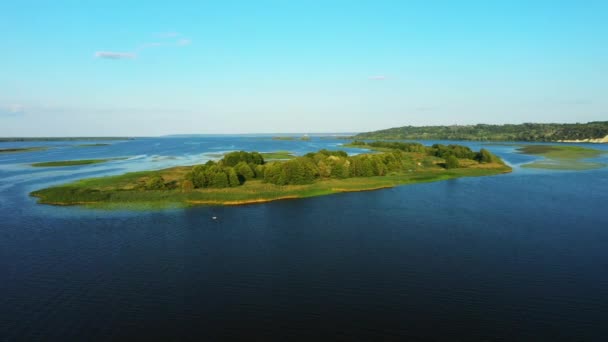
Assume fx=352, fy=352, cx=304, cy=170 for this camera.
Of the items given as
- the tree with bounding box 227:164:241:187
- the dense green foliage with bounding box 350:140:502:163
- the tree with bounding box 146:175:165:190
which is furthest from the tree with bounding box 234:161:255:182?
the dense green foliage with bounding box 350:140:502:163

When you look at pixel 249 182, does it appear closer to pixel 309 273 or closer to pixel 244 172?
pixel 244 172

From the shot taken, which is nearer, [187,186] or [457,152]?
[187,186]

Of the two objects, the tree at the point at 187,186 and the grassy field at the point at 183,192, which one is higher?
the tree at the point at 187,186

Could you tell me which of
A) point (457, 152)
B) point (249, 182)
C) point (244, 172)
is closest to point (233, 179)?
point (249, 182)

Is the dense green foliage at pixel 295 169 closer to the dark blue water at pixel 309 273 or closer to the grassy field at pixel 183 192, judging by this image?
the grassy field at pixel 183 192

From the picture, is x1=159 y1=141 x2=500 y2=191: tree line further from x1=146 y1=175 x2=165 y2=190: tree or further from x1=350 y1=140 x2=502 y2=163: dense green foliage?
x1=350 y1=140 x2=502 y2=163: dense green foliage

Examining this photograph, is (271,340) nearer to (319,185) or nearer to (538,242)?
(538,242)

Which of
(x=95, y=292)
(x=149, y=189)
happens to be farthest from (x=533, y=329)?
(x=149, y=189)

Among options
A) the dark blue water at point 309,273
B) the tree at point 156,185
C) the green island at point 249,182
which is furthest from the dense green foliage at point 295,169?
the dark blue water at point 309,273
